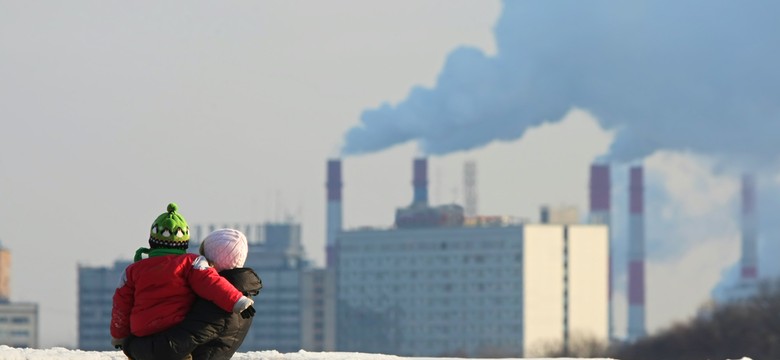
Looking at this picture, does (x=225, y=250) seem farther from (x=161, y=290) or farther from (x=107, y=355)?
(x=107, y=355)

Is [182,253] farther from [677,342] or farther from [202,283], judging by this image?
[677,342]

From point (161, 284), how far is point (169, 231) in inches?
9.7

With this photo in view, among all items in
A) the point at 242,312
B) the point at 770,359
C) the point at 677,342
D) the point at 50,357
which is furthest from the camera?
the point at 677,342

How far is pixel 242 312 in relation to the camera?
10.0 m

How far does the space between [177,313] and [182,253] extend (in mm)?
281

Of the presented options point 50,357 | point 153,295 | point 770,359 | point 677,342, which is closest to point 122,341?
point 153,295

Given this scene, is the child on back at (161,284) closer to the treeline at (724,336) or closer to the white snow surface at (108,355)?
the white snow surface at (108,355)

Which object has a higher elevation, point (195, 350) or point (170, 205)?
point (170, 205)

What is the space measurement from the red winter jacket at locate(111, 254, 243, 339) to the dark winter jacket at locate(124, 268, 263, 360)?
5cm

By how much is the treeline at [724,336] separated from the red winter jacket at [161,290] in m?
53.7

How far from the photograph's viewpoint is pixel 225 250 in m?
10.2

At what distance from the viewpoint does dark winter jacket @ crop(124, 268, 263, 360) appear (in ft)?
32.9

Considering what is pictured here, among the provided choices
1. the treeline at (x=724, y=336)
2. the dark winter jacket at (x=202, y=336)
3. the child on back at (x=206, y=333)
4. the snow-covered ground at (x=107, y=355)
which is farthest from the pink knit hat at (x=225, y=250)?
the treeline at (x=724, y=336)

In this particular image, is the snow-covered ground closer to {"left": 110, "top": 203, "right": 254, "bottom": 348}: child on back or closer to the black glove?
{"left": 110, "top": 203, "right": 254, "bottom": 348}: child on back
